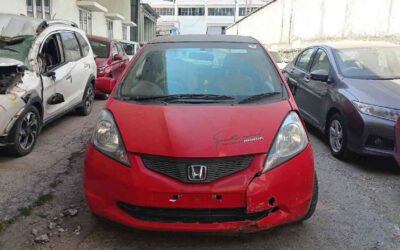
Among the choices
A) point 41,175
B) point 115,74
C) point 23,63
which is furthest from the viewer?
point 115,74

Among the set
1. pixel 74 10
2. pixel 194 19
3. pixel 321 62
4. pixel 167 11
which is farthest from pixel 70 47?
pixel 167 11

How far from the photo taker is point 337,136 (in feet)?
19.6

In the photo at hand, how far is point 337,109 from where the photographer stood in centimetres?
598

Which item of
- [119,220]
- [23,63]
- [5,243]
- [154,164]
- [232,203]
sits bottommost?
[5,243]

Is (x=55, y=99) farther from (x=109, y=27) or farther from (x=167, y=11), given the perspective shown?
(x=167, y=11)

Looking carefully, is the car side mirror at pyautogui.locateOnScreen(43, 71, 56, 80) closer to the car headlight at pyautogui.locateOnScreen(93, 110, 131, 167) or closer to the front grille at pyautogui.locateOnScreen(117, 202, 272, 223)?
the car headlight at pyautogui.locateOnScreen(93, 110, 131, 167)

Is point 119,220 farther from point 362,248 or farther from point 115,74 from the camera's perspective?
point 115,74

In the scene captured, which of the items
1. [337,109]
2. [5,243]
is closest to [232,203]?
[5,243]

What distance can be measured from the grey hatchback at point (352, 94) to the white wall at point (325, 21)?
27.2 ft

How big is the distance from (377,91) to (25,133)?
14.4ft

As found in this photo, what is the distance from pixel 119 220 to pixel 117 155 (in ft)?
1.54

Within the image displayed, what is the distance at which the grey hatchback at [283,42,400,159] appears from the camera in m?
5.30

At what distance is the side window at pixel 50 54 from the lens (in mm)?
6529

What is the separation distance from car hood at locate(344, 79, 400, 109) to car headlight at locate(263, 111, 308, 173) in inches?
84.6
